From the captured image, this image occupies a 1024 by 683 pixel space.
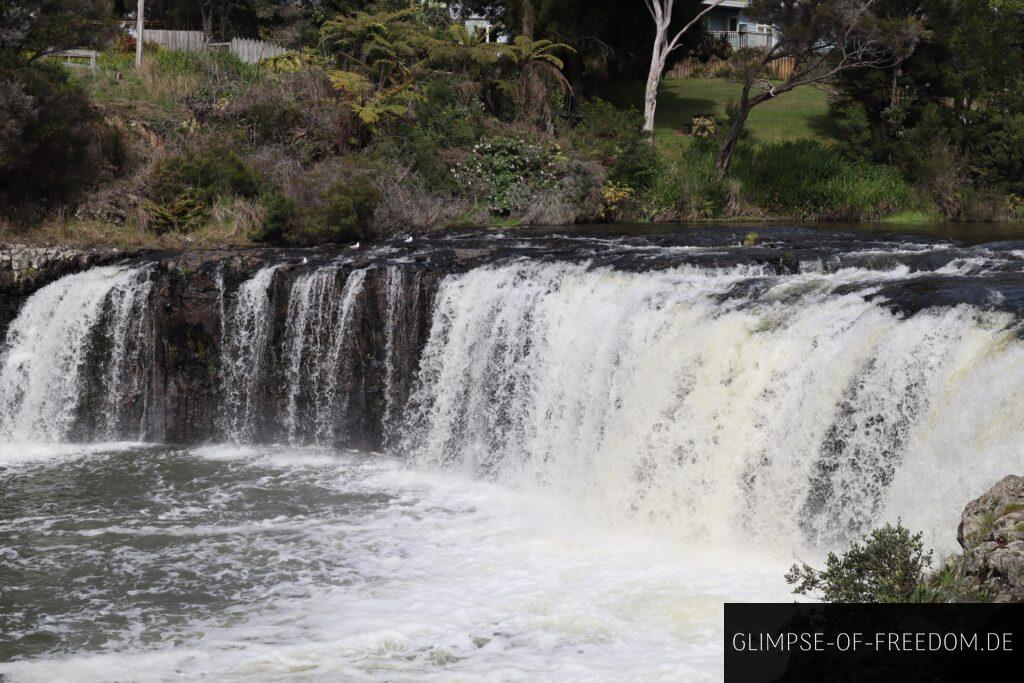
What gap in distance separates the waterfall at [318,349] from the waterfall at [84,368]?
2175 mm

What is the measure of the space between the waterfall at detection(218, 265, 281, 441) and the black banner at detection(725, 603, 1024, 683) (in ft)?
35.1

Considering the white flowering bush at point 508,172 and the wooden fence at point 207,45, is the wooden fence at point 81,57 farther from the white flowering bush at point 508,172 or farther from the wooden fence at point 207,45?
the white flowering bush at point 508,172

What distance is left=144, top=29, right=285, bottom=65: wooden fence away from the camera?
31656mm

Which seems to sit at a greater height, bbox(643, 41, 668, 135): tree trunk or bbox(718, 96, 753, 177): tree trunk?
bbox(643, 41, 668, 135): tree trunk

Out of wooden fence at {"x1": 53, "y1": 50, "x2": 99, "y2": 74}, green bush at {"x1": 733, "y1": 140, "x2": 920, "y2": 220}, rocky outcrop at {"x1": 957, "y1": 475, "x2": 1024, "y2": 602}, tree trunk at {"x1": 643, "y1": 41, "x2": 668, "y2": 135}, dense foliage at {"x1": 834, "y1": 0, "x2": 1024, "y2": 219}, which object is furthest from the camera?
tree trunk at {"x1": 643, "y1": 41, "x2": 668, "y2": 135}

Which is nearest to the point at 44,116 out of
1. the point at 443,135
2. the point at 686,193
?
the point at 443,135

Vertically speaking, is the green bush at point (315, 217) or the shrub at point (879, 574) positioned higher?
the green bush at point (315, 217)

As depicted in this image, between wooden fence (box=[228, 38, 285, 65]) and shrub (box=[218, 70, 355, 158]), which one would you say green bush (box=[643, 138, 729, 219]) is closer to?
shrub (box=[218, 70, 355, 158])

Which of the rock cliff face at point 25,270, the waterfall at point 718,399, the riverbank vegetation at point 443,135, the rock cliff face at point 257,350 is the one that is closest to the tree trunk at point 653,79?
the riverbank vegetation at point 443,135

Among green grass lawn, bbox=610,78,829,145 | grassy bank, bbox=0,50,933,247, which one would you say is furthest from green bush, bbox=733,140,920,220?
green grass lawn, bbox=610,78,829,145

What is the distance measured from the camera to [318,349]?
1566 centimetres

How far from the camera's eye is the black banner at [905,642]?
18.2ft

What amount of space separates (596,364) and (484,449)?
6.17 ft

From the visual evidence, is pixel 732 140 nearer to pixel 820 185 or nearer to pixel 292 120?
pixel 820 185
